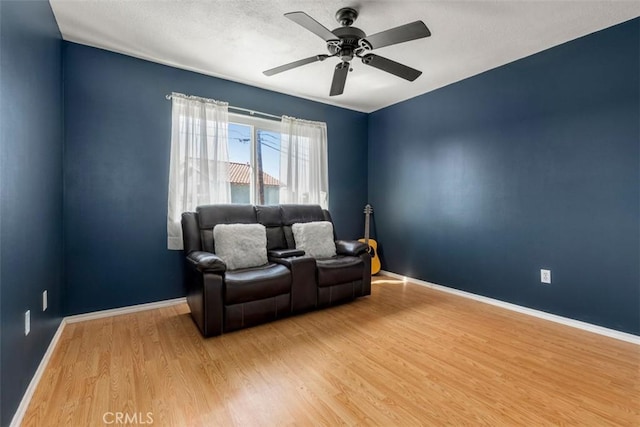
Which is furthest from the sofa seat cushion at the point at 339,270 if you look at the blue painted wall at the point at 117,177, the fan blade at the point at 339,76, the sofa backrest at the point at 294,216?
the fan blade at the point at 339,76

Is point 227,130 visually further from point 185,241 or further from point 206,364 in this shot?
point 206,364

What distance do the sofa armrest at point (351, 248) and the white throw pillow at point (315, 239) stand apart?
72 millimetres

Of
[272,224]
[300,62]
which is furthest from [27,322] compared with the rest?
[300,62]

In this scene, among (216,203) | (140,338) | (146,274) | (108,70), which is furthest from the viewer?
(216,203)

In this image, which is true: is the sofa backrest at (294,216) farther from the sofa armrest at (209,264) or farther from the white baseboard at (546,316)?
the white baseboard at (546,316)

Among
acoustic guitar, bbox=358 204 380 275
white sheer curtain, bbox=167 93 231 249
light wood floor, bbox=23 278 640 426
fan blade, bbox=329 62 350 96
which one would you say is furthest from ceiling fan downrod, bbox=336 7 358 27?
acoustic guitar, bbox=358 204 380 275

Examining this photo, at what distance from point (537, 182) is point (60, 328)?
4.51m

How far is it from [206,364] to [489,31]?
11.2ft

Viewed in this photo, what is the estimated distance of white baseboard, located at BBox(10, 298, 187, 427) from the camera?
1471mm

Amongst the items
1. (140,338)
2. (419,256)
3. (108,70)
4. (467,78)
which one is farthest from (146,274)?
(467,78)

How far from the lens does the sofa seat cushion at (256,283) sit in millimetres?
2418

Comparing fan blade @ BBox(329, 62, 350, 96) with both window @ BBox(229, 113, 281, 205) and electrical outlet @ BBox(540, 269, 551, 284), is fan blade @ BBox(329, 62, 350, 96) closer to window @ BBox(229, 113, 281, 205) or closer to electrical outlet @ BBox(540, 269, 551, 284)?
window @ BBox(229, 113, 281, 205)

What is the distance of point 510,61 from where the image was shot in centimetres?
304

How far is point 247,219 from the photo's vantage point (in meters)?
3.24
